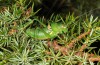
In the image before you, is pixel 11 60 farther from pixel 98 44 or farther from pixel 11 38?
pixel 98 44

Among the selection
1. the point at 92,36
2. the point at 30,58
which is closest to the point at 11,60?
the point at 30,58

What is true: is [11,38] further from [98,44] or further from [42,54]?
[98,44]

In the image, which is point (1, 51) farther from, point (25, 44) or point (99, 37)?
point (99, 37)

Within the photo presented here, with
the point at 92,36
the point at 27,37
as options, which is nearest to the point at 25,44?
the point at 27,37

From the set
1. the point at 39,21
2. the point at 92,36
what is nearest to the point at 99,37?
the point at 92,36
